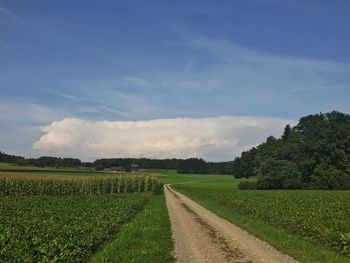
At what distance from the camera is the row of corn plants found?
6278 cm

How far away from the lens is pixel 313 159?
101 metres

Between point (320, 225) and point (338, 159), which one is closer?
point (320, 225)

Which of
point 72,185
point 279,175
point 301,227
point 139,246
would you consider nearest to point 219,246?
point 139,246

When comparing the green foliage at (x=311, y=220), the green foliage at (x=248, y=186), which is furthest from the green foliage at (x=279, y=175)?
the green foliage at (x=311, y=220)

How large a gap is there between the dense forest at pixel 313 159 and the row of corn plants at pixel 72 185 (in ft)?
104

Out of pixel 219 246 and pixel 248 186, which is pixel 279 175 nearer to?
pixel 248 186

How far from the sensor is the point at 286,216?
30.6m

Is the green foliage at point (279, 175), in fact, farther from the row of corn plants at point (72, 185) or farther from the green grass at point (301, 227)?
the green grass at point (301, 227)

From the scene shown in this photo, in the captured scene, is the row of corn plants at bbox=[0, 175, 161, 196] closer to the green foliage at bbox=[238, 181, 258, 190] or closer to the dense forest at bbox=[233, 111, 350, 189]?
the green foliage at bbox=[238, 181, 258, 190]

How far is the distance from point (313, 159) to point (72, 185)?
56.0 m

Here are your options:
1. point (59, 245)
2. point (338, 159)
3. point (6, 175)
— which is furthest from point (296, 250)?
point (338, 159)

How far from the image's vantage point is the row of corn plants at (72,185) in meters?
62.8

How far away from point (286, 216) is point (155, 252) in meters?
15.0

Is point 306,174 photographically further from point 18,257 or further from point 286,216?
point 18,257
